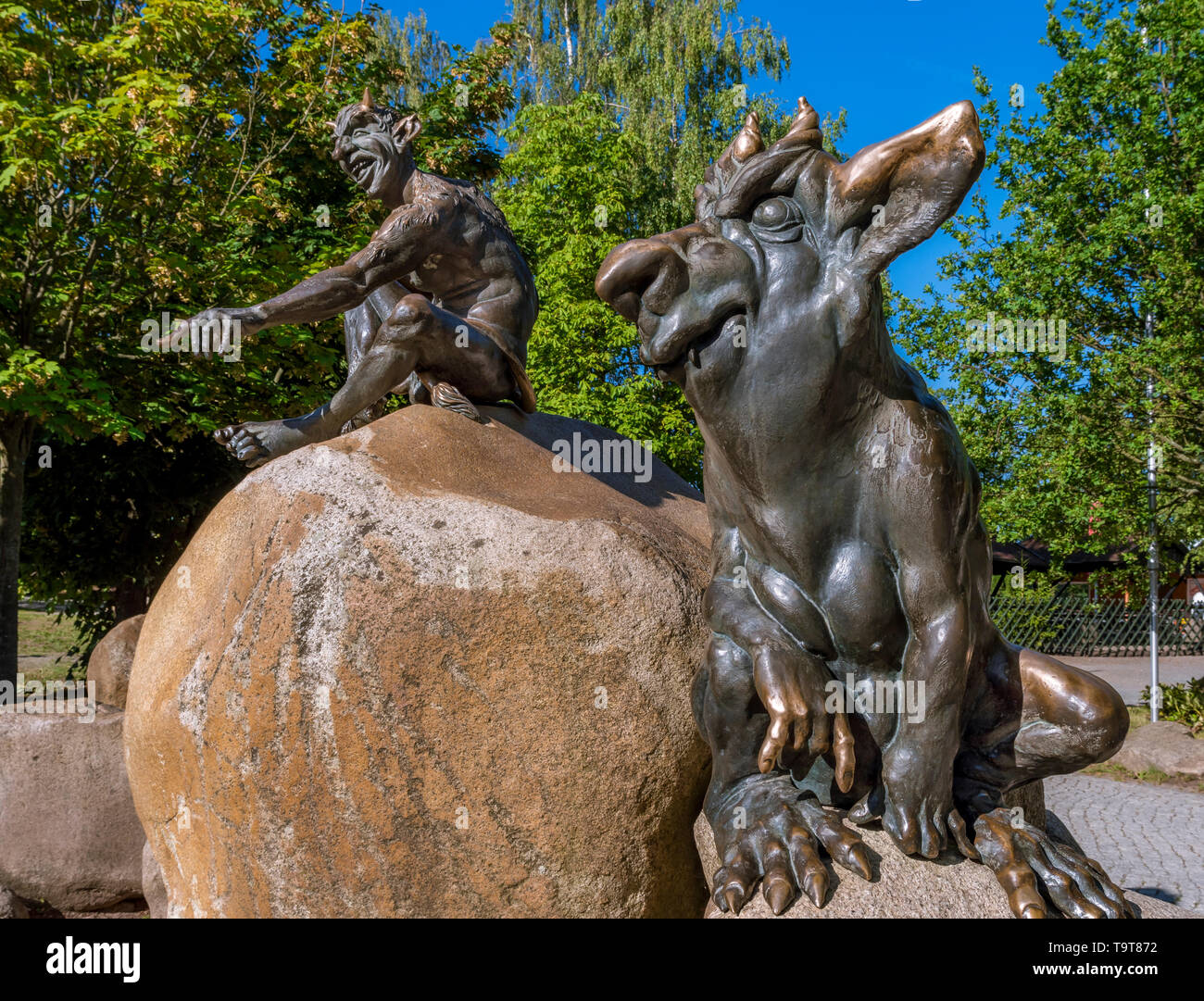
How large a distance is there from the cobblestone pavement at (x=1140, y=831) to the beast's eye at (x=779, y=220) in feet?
16.1

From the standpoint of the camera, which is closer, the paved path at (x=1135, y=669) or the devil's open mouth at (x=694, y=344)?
the devil's open mouth at (x=694, y=344)

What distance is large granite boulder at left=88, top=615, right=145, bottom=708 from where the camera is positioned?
23.3 ft

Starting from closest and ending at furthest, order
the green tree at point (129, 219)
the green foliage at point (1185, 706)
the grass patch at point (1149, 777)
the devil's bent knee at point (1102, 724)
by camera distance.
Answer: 1. the devil's bent knee at point (1102, 724)
2. the green tree at point (129, 219)
3. the grass patch at point (1149, 777)
4. the green foliage at point (1185, 706)

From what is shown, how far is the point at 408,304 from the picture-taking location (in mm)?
4367

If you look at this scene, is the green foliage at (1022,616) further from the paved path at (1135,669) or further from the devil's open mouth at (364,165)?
the devil's open mouth at (364,165)

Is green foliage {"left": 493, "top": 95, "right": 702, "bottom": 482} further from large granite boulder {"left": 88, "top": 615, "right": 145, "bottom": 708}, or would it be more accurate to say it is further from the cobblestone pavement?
large granite boulder {"left": 88, "top": 615, "right": 145, "bottom": 708}

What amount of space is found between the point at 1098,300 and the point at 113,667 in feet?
31.2

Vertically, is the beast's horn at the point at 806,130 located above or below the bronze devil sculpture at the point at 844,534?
above

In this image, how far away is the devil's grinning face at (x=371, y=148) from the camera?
492cm

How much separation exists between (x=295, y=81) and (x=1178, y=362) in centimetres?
908

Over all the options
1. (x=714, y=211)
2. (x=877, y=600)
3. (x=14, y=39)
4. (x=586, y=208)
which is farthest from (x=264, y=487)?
(x=586, y=208)

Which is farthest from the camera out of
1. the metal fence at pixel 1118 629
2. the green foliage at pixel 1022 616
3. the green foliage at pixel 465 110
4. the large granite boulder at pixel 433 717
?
the metal fence at pixel 1118 629

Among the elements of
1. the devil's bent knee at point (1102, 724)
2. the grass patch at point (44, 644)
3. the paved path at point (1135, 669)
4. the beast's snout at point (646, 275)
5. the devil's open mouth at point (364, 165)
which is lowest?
the paved path at point (1135, 669)

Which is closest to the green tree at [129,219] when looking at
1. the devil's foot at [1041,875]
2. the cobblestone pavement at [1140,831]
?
the devil's foot at [1041,875]
